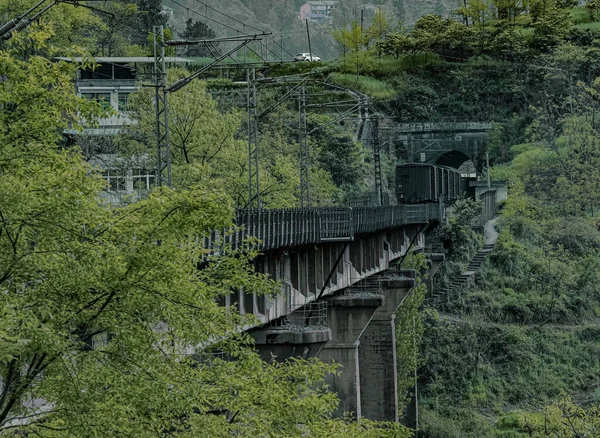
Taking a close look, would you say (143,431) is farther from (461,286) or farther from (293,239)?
(461,286)

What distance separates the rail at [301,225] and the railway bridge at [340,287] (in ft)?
0.09

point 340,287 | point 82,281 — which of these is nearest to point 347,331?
point 340,287

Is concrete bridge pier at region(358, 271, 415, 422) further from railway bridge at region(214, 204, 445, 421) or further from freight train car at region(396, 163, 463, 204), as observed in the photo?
freight train car at region(396, 163, 463, 204)

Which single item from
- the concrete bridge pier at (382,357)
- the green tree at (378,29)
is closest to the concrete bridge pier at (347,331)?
the concrete bridge pier at (382,357)

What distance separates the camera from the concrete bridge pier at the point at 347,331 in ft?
141

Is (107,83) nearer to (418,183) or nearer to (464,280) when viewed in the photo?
(418,183)

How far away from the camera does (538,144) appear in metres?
103

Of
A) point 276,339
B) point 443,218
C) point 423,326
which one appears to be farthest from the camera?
point 443,218

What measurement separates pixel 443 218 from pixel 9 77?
5734 cm

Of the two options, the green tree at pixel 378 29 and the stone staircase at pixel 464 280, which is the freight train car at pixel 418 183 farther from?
the green tree at pixel 378 29

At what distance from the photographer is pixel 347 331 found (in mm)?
44531

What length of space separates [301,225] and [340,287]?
32.6 feet

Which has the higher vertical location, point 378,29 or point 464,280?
point 378,29

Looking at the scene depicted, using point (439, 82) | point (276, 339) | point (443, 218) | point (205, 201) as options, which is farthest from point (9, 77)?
point (439, 82)
